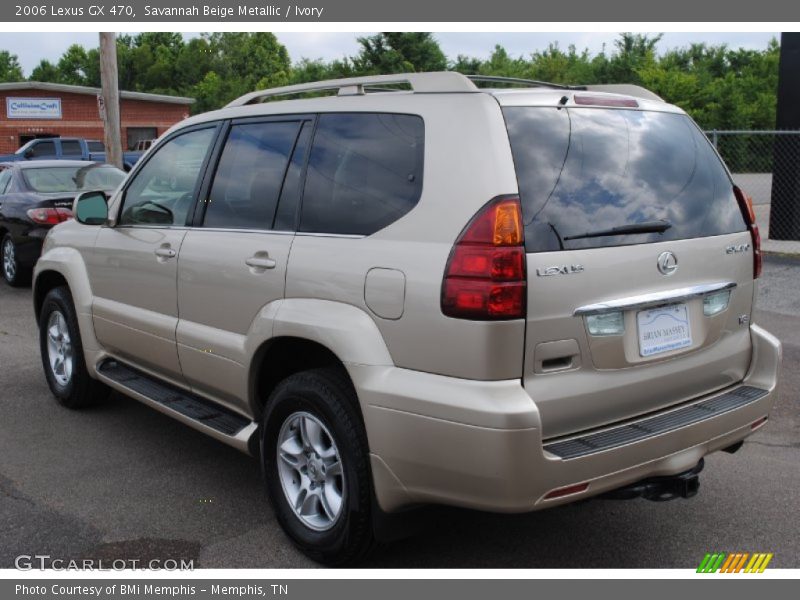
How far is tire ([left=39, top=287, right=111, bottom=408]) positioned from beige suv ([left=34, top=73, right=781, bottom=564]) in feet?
5.24

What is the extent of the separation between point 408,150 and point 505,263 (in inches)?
26.8

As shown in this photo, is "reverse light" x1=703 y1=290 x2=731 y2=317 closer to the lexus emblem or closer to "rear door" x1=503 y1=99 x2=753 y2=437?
"rear door" x1=503 y1=99 x2=753 y2=437

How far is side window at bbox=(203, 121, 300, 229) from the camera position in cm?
389

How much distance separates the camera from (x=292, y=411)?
3572mm

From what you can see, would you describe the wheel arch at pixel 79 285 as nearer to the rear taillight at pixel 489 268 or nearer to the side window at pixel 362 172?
the side window at pixel 362 172

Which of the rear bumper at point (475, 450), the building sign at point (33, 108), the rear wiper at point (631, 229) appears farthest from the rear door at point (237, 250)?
the building sign at point (33, 108)

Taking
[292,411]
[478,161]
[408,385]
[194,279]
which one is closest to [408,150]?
[478,161]

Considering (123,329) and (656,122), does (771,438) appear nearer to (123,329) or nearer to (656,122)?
(656,122)

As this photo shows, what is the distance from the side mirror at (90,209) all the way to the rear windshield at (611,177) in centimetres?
303

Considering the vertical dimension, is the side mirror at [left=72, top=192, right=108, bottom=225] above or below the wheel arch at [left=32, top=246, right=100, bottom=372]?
above

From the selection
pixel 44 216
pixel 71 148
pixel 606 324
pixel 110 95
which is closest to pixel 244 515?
pixel 606 324

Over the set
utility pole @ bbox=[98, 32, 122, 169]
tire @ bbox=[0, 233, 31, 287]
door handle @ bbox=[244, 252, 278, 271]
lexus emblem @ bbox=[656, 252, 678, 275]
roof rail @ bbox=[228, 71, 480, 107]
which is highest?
utility pole @ bbox=[98, 32, 122, 169]

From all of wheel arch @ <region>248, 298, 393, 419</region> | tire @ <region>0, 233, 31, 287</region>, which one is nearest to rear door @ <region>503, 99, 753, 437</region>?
wheel arch @ <region>248, 298, 393, 419</region>

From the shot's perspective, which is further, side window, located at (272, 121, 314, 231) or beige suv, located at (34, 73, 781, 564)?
side window, located at (272, 121, 314, 231)
